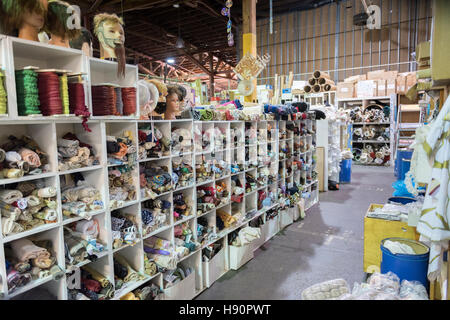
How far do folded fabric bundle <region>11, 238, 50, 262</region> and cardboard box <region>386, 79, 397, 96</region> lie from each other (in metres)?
11.7

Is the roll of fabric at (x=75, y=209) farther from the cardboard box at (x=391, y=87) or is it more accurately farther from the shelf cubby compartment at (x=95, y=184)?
the cardboard box at (x=391, y=87)

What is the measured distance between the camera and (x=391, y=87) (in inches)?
433

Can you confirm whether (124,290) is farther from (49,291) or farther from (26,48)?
(26,48)

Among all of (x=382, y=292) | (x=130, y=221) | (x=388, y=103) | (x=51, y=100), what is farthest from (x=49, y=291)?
(x=388, y=103)

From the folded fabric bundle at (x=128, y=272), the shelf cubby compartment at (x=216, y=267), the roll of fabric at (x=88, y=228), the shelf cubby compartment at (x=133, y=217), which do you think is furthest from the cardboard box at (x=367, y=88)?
the roll of fabric at (x=88, y=228)

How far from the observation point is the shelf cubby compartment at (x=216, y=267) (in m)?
3.50

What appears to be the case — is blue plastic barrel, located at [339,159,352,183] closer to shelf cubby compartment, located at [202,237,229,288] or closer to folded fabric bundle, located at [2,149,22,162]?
shelf cubby compartment, located at [202,237,229,288]

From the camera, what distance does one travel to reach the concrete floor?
3.45 m

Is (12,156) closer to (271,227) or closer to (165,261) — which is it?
(165,261)

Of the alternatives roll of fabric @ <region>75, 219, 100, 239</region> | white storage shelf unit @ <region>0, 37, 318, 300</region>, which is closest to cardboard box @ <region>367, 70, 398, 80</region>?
white storage shelf unit @ <region>0, 37, 318, 300</region>

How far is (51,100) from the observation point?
1.98m

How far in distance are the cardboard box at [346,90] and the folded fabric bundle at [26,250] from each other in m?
11.7

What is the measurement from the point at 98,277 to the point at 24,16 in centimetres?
186

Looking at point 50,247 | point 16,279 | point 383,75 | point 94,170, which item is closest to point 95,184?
point 94,170
